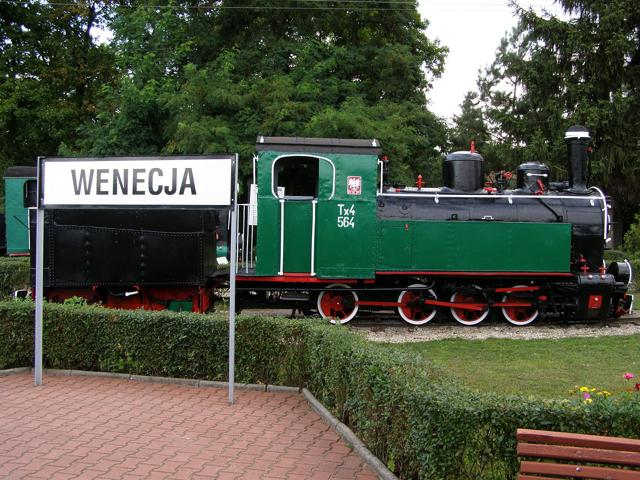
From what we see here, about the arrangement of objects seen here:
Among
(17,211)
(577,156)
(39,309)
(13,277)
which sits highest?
(577,156)

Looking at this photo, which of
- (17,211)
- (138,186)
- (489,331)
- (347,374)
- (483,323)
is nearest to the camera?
(347,374)

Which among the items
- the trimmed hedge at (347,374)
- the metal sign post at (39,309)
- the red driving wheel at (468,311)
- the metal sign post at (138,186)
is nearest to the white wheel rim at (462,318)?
the red driving wheel at (468,311)

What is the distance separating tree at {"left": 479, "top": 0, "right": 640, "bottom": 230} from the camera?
76.5 ft

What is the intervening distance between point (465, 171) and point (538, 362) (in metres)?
4.66

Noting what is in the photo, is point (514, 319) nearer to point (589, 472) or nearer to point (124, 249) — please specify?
point (124, 249)

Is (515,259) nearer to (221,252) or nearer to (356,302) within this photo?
(356,302)

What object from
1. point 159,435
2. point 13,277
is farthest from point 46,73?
point 159,435

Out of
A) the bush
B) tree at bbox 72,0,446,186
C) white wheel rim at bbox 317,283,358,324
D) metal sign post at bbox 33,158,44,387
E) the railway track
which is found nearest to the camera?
metal sign post at bbox 33,158,44,387

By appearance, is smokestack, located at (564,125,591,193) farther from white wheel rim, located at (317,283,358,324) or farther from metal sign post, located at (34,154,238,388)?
metal sign post, located at (34,154,238,388)

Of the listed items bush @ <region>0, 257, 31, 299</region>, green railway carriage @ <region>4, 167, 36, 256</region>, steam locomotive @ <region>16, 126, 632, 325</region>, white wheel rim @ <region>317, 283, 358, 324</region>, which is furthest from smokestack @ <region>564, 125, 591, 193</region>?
green railway carriage @ <region>4, 167, 36, 256</region>

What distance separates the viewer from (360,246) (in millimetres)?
11906

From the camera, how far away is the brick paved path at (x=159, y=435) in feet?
16.8

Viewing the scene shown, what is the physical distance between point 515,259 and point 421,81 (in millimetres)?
13036

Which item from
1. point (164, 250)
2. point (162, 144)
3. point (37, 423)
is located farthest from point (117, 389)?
point (162, 144)
